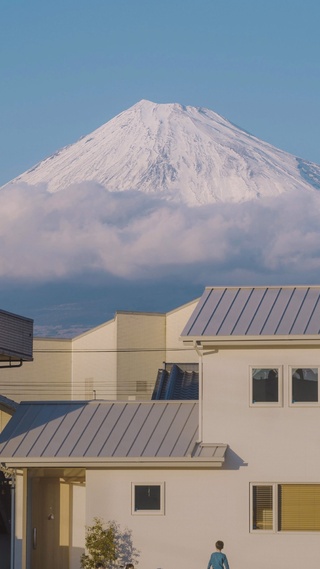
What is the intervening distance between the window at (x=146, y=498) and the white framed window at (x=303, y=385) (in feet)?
11.6

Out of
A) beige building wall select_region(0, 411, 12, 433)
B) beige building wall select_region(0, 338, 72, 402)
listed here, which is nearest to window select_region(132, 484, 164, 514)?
beige building wall select_region(0, 411, 12, 433)

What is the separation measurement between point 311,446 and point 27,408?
715 cm

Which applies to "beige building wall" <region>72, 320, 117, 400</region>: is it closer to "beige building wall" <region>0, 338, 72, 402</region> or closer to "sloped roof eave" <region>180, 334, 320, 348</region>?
"beige building wall" <region>0, 338, 72, 402</region>

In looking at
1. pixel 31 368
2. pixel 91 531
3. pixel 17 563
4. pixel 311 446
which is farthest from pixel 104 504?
pixel 31 368

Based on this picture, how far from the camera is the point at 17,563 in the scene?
97.9 ft

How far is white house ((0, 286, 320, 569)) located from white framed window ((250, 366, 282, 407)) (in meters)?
0.02

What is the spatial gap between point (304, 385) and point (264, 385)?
34.1 inches

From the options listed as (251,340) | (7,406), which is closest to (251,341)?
(251,340)

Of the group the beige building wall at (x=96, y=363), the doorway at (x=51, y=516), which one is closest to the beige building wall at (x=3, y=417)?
the doorway at (x=51, y=516)

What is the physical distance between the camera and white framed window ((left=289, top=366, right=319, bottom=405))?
28.9 m

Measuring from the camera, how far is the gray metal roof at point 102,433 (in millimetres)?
29234

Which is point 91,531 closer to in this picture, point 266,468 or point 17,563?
point 17,563

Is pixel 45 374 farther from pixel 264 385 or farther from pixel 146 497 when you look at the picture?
pixel 264 385

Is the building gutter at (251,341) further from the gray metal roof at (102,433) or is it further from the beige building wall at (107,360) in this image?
the beige building wall at (107,360)
